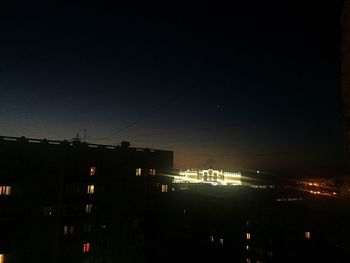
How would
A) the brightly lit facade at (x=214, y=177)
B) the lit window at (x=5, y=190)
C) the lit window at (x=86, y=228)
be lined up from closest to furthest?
1. the lit window at (x=5, y=190)
2. the lit window at (x=86, y=228)
3. the brightly lit facade at (x=214, y=177)

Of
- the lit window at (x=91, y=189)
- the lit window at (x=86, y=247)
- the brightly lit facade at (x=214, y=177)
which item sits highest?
the brightly lit facade at (x=214, y=177)

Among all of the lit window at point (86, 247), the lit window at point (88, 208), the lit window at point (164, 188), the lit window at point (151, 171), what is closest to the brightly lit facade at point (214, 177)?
the lit window at point (164, 188)

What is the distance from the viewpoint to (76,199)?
90.5ft

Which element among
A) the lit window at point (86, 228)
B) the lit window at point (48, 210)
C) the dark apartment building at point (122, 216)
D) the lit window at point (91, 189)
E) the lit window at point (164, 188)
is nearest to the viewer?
the dark apartment building at point (122, 216)

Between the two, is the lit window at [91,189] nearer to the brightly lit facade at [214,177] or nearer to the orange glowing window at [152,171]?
the orange glowing window at [152,171]

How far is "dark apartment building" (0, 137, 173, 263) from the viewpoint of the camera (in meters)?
23.6

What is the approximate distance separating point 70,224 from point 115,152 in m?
9.07

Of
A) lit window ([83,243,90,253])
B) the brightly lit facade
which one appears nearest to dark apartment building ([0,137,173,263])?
lit window ([83,243,90,253])

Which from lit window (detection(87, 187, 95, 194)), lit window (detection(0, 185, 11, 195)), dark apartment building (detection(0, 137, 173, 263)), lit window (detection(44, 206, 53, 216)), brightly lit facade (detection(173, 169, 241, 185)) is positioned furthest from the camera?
brightly lit facade (detection(173, 169, 241, 185))

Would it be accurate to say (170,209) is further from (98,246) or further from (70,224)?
(70,224)

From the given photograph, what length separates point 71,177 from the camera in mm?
27578

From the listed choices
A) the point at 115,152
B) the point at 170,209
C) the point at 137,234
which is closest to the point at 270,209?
the point at 170,209

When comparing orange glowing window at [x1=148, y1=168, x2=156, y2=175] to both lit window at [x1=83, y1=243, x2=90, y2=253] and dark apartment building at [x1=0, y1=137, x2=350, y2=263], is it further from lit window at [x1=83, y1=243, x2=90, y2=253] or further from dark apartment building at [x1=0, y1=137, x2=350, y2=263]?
lit window at [x1=83, y1=243, x2=90, y2=253]

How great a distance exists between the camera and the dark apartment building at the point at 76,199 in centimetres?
2356
